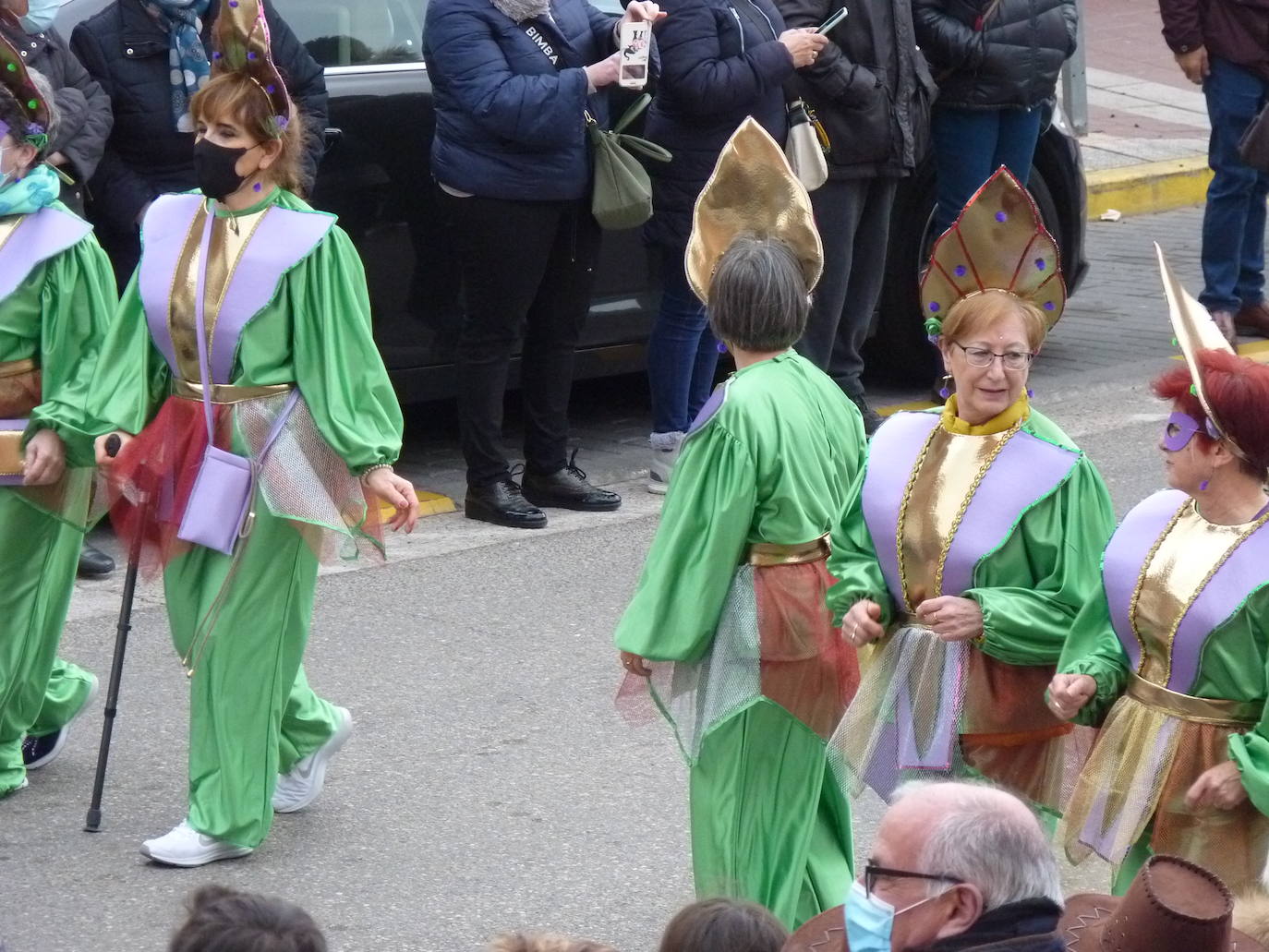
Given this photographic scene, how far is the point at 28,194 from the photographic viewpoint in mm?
4852

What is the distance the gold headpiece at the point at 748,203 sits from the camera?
13.9 ft

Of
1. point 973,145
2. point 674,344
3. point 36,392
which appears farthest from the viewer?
point 973,145

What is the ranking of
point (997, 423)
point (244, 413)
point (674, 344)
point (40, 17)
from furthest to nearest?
point (674, 344), point (40, 17), point (244, 413), point (997, 423)

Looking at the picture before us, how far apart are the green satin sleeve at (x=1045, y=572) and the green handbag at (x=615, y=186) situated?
3353 millimetres

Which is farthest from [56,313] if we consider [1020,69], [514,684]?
[1020,69]

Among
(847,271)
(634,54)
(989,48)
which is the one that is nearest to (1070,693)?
(634,54)

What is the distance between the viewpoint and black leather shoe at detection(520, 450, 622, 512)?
7.39m

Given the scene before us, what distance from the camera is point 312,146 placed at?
6.65 m

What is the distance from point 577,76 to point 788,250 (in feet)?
9.34

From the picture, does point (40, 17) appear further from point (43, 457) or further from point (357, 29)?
point (43, 457)

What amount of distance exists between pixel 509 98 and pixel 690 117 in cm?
83

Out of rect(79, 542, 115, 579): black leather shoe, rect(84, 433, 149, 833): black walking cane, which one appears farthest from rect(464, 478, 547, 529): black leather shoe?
rect(84, 433, 149, 833): black walking cane

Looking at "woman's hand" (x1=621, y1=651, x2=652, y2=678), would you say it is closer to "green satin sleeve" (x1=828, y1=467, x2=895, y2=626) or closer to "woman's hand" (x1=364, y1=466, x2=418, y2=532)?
"green satin sleeve" (x1=828, y1=467, x2=895, y2=626)

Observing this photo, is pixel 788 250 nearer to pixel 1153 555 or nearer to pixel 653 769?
pixel 1153 555
